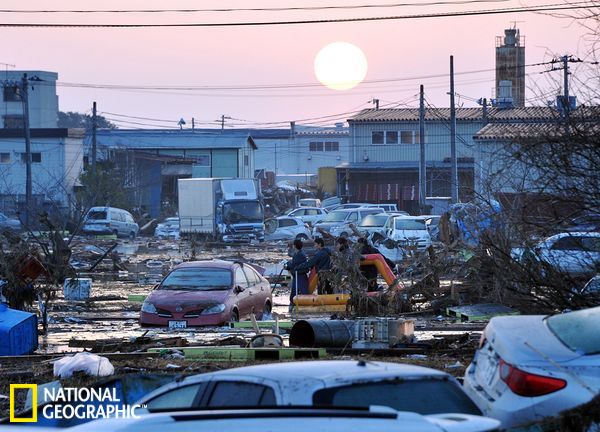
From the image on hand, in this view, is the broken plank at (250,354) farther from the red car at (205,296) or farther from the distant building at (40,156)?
the distant building at (40,156)

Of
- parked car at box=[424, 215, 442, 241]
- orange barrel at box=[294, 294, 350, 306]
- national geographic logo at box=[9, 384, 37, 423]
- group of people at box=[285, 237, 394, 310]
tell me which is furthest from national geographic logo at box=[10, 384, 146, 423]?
parked car at box=[424, 215, 442, 241]

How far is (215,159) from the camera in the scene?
81562mm

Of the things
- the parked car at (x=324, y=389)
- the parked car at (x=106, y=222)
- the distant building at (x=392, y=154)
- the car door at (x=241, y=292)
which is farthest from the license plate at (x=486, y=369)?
the distant building at (x=392, y=154)

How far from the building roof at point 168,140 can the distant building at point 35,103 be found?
613 inches

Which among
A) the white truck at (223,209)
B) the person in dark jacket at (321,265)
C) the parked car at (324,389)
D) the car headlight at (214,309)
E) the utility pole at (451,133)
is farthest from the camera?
the white truck at (223,209)

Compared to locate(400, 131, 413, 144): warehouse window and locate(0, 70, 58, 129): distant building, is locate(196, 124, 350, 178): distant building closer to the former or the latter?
locate(0, 70, 58, 129): distant building

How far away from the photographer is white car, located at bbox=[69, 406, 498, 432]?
210 inches

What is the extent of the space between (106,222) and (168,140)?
24.0 m

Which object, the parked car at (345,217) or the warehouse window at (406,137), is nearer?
the parked car at (345,217)

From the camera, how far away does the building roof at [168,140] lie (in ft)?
267

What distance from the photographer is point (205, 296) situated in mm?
20734

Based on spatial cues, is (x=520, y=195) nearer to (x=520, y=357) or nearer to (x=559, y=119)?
(x=559, y=119)

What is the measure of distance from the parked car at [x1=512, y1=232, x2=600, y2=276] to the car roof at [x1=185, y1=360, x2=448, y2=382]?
7.61 m

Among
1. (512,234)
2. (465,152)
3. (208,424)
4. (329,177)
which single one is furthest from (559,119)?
(329,177)
